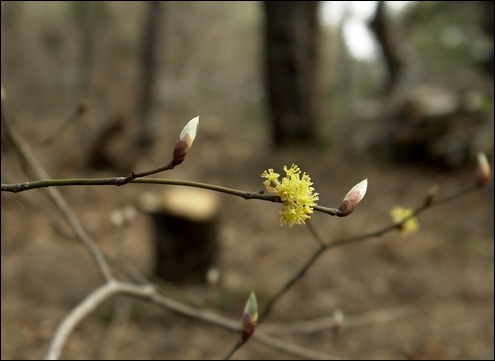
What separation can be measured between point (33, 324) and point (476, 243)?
3374 millimetres

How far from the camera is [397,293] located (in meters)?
3.42

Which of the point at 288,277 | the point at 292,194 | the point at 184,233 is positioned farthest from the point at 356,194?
the point at 288,277

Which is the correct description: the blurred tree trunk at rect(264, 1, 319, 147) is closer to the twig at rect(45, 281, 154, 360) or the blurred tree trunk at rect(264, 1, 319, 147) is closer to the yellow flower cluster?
the twig at rect(45, 281, 154, 360)

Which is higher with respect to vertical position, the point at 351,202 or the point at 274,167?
the point at 274,167

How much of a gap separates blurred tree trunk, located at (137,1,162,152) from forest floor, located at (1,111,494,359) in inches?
60.0

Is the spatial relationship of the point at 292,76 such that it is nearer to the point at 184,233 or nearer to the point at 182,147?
the point at 184,233

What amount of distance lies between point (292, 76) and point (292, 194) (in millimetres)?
6234

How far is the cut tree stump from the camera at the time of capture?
3.44 metres

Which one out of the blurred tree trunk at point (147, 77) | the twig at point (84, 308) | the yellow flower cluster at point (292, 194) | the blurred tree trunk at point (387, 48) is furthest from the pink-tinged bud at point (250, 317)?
the blurred tree trunk at point (387, 48)

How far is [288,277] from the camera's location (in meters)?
3.70

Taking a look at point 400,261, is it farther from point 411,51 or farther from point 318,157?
point 411,51

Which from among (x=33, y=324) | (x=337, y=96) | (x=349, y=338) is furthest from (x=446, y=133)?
(x=337, y=96)

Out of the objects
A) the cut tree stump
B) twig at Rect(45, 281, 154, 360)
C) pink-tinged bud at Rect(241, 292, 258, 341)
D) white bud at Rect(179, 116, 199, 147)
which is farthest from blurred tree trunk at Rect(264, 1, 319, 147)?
white bud at Rect(179, 116, 199, 147)

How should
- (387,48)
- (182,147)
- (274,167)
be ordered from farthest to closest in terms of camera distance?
(387,48) → (274,167) → (182,147)
